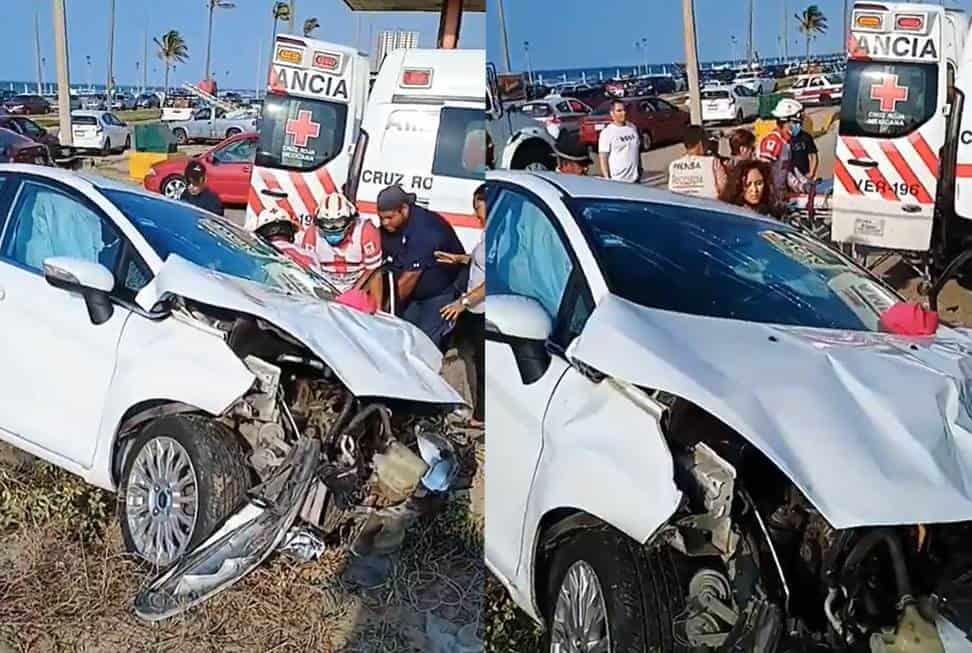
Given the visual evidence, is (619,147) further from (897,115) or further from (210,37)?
(210,37)

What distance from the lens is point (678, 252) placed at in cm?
172

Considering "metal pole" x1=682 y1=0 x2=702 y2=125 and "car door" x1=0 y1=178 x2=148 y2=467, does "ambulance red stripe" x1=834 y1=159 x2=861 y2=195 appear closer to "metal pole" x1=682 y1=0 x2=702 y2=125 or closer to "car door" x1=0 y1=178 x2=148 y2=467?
"metal pole" x1=682 y1=0 x2=702 y2=125

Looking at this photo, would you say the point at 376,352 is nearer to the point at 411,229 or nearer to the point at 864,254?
the point at 411,229

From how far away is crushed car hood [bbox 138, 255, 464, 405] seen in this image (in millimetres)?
2068

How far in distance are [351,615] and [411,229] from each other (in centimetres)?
76

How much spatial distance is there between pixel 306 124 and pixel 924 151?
→ 3.53 feet

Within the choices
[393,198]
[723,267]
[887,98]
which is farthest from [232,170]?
[887,98]

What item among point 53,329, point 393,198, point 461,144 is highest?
point 461,144

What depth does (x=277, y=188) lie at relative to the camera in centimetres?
216

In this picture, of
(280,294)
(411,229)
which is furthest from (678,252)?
(280,294)

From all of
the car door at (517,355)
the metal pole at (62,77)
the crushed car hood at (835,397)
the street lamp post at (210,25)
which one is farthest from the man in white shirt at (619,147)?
the metal pole at (62,77)

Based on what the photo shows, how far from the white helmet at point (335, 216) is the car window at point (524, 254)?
35cm

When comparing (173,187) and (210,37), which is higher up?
(210,37)

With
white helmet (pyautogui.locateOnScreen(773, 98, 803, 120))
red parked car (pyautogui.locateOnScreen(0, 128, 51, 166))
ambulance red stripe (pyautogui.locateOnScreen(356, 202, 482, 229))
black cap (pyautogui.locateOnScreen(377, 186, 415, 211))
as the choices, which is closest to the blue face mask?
black cap (pyautogui.locateOnScreen(377, 186, 415, 211))
